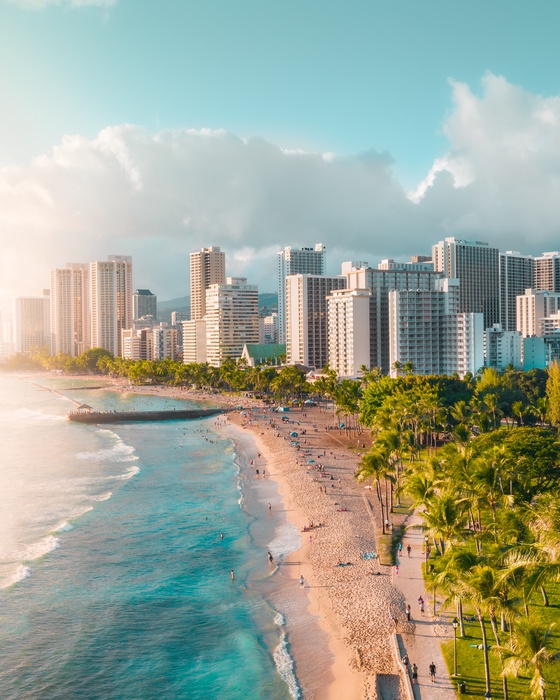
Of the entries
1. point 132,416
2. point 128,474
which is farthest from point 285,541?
point 132,416

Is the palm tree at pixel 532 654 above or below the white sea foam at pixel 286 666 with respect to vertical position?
above

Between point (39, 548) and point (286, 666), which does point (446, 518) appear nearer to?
point (286, 666)

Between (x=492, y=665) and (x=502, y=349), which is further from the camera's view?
(x=502, y=349)

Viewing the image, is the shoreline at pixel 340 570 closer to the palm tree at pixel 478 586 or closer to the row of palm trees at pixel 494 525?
the row of palm trees at pixel 494 525

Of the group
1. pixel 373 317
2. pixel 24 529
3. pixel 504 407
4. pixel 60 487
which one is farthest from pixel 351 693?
pixel 373 317

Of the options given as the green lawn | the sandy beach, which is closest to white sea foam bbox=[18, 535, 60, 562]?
the sandy beach

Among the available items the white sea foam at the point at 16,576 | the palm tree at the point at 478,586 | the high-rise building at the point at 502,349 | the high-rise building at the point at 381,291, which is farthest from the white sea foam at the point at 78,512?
the high-rise building at the point at 502,349

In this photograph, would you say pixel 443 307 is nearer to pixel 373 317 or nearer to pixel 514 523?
pixel 373 317
